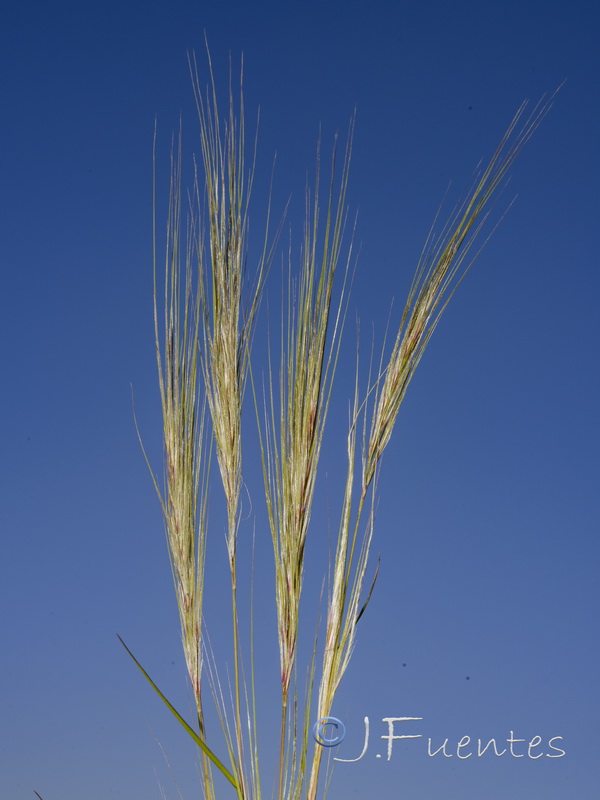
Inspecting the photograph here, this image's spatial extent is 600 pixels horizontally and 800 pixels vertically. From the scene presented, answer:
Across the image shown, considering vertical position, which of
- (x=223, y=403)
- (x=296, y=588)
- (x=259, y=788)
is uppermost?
(x=223, y=403)

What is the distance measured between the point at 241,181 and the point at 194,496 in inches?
20.7

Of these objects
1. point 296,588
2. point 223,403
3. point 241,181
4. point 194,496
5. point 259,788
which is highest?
point 241,181

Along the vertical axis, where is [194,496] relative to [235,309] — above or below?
below

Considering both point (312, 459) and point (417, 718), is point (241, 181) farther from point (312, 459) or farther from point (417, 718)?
point (417, 718)

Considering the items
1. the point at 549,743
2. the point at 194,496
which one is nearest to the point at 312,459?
the point at 194,496

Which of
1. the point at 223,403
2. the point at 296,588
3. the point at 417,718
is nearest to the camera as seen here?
the point at 296,588

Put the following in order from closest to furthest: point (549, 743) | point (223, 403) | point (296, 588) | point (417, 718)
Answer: point (296, 588), point (223, 403), point (417, 718), point (549, 743)

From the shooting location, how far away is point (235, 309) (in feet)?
4.35

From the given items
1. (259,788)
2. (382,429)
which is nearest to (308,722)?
(259,788)

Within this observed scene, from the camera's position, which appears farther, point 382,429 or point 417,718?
point 417,718

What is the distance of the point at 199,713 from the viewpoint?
1.32 metres

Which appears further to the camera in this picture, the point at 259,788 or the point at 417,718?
the point at 417,718

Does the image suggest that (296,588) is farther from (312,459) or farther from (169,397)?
(169,397)

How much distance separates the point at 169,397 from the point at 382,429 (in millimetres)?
351
